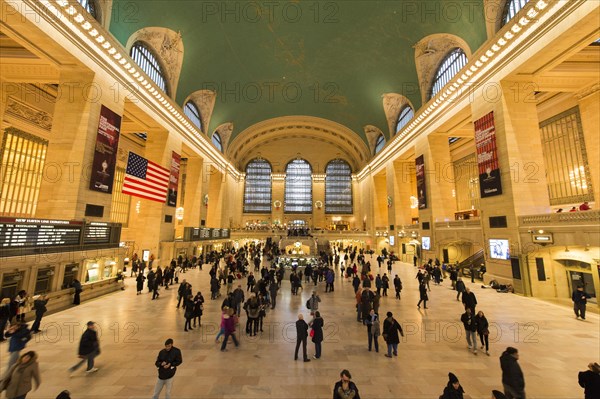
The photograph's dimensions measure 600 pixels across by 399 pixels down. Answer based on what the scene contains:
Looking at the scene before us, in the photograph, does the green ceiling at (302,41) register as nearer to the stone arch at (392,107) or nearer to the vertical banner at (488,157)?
the stone arch at (392,107)

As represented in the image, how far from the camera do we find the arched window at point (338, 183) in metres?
48.5

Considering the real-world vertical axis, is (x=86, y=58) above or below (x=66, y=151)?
above

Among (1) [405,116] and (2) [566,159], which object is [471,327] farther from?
(1) [405,116]

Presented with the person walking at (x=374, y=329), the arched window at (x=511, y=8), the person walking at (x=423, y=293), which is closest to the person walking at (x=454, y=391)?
the person walking at (x=374, y=329)

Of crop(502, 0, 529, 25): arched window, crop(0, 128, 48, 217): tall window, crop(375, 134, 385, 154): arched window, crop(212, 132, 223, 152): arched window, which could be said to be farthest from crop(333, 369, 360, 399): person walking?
crop(375, 134, 385, 154): arched window

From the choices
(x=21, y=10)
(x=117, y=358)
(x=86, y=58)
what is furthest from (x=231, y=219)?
(x=117, y=358)

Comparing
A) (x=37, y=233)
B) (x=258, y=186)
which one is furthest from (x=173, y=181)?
(x=258, y=186)

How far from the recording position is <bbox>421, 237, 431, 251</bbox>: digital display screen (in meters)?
21.3

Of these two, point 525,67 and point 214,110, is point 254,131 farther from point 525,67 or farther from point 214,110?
point 525,67

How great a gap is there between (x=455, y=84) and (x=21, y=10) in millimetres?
22076

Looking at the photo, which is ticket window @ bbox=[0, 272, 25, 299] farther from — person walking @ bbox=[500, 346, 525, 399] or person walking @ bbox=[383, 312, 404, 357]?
person walking @ bbox=[500, 346, 525, 399]

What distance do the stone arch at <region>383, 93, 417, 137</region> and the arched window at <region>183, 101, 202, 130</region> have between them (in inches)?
797

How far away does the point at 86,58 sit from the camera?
13.2 meters

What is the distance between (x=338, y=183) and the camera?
160 ft
